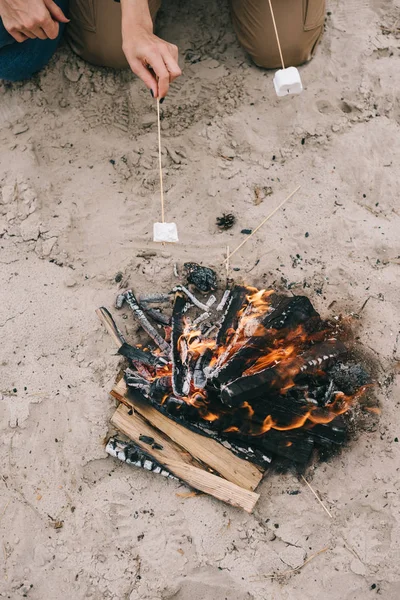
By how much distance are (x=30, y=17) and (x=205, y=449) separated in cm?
271

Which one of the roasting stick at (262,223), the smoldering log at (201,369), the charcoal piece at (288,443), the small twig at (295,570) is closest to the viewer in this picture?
the small twig at (295,570)

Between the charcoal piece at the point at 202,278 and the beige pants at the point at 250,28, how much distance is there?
171cm

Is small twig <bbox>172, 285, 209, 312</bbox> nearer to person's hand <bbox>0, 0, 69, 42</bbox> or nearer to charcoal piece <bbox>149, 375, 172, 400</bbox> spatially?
charcoal piece <bbox>149, 375, 172, 400</bbox>

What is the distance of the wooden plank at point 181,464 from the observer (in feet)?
9.11

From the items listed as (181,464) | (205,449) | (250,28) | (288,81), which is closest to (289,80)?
(288,81)

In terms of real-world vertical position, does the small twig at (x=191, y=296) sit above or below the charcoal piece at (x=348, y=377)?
above

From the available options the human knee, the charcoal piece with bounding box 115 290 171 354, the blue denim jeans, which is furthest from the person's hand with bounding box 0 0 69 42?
the charcoal piece with bounding box 115 290 171 354

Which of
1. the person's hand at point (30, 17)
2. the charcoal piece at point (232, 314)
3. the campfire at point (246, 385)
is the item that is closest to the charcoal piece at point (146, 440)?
the campfire at point (246, 385)

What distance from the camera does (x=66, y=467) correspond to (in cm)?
294

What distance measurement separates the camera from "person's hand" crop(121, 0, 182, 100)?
2812 millimetres

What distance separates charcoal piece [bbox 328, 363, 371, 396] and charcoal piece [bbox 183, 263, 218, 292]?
92cm

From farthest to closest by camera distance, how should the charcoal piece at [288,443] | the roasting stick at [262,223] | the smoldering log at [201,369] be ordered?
the roasting stick at [262,223] → the smoldering log at [201,369] → the charcoal piece at [288,443]

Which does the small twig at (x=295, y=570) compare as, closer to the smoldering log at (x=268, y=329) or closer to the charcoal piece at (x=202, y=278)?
the smoldering log at (x=268, y=329)

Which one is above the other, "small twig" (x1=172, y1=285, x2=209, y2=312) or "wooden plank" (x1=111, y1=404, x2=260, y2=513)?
"small twig" (x1=172, y1=285, x2=209, y2=312)
